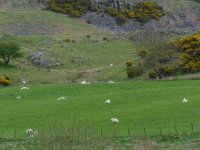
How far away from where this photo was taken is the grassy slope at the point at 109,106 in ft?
129

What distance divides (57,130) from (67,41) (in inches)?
2912

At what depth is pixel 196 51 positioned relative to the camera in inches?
2726

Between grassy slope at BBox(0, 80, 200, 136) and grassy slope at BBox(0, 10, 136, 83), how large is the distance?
43.1 ft

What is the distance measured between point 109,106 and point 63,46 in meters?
46.4

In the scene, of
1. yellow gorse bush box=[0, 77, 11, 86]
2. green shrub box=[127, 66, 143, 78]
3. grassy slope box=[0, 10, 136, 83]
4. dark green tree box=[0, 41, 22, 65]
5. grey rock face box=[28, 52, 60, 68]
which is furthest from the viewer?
grey rock face box=[28, 52, 60, 68]

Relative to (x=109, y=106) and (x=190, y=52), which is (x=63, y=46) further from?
(x=109, y=106)

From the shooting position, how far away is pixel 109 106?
47000 millimetres

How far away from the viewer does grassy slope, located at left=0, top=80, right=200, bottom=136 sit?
39.4 meters

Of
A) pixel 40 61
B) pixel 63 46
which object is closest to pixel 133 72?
pixel 40 61

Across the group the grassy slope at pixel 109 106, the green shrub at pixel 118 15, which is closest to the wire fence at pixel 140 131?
the grassy slope at pixel 109 106

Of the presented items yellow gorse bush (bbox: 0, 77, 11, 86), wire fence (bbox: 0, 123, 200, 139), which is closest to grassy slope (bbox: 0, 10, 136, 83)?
yellow gorse bush (bbox: 0, 77, 11, 86)

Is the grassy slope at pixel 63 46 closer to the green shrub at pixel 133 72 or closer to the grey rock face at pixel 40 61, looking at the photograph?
the grey rock face at pixel 40 61

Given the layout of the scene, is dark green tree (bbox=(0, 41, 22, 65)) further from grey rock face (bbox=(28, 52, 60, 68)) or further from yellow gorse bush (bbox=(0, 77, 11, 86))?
yellow gorse bush (bbox=(0, 77, 11, 86))

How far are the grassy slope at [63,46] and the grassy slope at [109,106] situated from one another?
13143 mm
